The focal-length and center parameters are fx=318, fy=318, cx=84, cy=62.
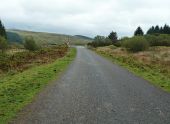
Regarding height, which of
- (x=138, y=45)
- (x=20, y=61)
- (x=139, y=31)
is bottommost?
(x=20, y=61)

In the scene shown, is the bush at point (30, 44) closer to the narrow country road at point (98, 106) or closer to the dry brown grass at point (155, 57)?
the dry brown grass at point (155, 57)

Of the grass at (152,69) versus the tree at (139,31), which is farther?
the tree at (139,31)

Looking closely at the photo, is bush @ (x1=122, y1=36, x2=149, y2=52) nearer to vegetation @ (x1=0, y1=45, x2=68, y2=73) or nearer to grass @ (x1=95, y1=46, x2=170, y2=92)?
grass @ (x1=95, y1=46, x2=170, y2=92)

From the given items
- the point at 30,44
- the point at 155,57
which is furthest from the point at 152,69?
the point at 30,44

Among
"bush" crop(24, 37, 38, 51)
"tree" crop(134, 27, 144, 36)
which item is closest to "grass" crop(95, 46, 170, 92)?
"bush" crop(24, 37, 38, 51)

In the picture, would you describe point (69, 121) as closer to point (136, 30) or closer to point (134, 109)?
point (134, 109)

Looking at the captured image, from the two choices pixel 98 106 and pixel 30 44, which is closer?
pixel 98 106

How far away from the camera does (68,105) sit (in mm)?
11180

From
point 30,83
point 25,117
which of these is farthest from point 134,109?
point 30,83

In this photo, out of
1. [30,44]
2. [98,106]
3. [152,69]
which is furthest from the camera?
[30,44]

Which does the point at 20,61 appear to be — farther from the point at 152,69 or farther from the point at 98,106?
the point at 98,106

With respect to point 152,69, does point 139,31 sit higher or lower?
higher

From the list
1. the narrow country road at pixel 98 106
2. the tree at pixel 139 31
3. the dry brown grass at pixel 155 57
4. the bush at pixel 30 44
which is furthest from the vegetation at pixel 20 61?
the tree at pixel 139 31

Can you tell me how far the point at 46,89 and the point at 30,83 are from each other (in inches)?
88.7
